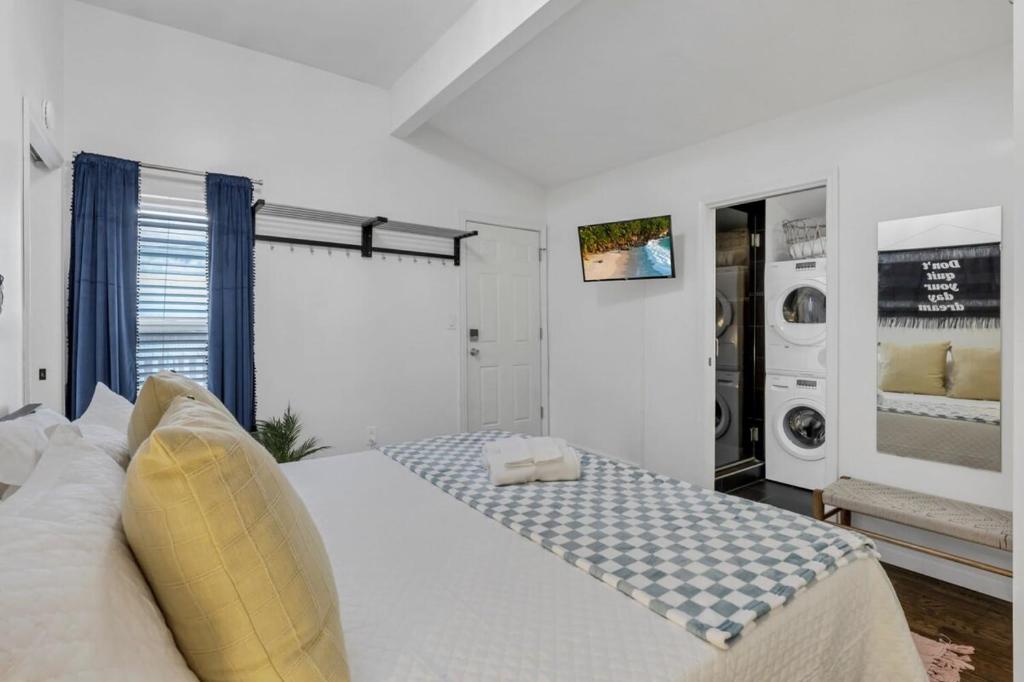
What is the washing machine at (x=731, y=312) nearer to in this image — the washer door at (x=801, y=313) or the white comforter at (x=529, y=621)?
the washer door at (x=801, y=313)

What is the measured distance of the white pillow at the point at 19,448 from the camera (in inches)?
41.0

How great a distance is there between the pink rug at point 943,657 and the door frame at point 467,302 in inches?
123

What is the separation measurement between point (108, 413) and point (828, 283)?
3.40m

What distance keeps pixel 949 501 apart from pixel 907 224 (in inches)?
53.6

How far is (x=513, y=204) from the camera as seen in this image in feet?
15.4

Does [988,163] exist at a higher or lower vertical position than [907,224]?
higher

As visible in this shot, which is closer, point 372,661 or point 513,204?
point 372,661

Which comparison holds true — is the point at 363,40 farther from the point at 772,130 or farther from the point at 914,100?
the point at 914,100

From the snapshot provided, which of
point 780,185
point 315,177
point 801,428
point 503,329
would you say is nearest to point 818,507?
point 801,428

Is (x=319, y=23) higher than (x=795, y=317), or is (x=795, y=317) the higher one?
(x=319, y=23)

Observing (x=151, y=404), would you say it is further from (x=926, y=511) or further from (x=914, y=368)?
(x=914, y=368)

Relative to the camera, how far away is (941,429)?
8.43 feet

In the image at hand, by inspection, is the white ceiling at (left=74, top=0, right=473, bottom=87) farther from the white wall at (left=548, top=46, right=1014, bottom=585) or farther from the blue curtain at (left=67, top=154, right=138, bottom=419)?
the white wall at (left=548, top=46, right=1014, bottom=585)

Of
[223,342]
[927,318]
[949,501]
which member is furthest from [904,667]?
[223,342]
